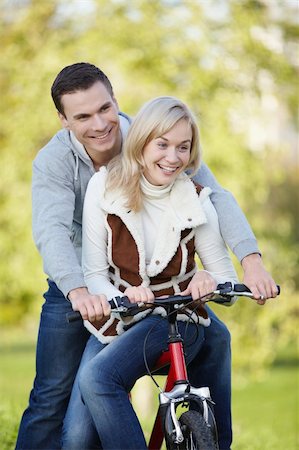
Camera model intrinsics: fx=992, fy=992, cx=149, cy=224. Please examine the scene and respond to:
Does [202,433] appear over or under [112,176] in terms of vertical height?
under

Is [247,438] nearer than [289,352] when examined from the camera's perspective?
Yes

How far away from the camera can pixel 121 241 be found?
162 inches

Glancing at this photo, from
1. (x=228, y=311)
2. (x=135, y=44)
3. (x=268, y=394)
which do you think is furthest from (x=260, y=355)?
(x=268, y=394)

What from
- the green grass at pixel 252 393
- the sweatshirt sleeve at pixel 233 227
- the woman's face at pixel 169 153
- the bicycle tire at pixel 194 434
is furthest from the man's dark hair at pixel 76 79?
the green grass at pixel 252 393

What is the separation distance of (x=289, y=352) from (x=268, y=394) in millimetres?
8247

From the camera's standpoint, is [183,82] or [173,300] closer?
[173,300]

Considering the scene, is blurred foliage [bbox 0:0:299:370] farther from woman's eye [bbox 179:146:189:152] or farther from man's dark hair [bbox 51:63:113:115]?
woman's eye [bbox 179:146:189:152]

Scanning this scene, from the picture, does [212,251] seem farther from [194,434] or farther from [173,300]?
[194,434]

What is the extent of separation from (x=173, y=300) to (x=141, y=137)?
0.70 m

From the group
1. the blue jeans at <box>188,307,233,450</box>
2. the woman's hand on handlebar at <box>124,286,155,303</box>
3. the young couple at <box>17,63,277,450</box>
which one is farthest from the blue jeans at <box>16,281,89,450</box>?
the woman's hand on handlebar at <box>124,286,155,303</box>

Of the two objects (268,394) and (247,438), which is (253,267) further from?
(268,394)

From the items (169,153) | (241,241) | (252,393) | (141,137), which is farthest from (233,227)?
(252,393)

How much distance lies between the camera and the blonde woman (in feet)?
12.9

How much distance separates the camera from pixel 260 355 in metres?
15.2
